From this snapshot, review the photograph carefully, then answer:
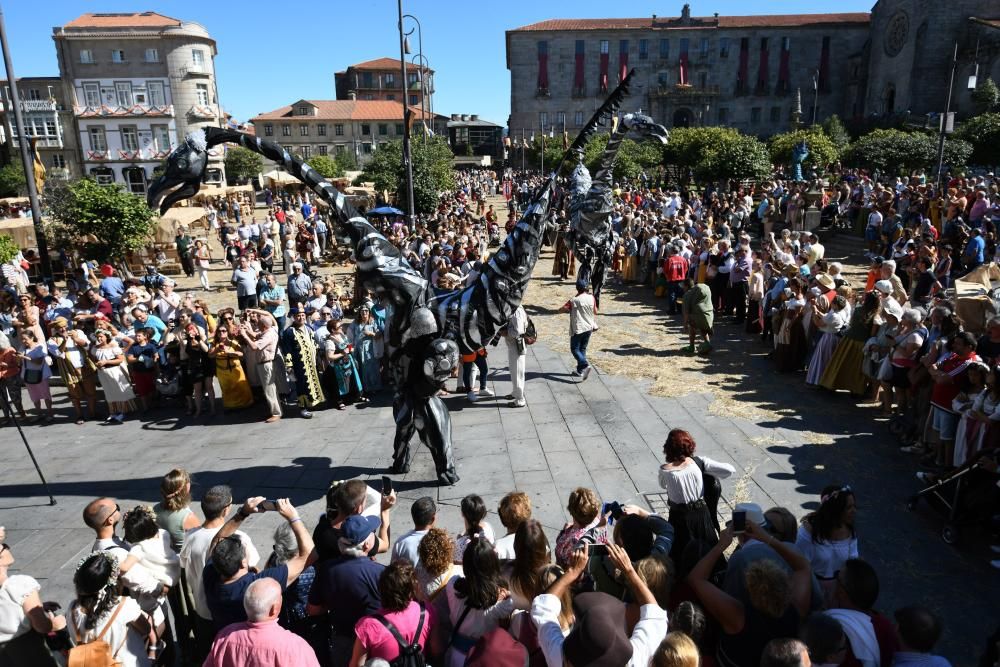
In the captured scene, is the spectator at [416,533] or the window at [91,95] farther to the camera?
the window at [91,95]

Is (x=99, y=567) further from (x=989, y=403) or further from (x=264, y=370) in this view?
(x=989, y=403)

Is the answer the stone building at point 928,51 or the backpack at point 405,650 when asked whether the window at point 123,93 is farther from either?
the backpack at point 405,650

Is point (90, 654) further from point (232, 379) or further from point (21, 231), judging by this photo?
point (21, 231)

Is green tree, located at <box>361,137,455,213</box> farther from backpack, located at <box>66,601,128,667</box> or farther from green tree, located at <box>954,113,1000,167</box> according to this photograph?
green tree, located at <box>954,113,1000,167</box>

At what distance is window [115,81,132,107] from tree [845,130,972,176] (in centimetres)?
5601

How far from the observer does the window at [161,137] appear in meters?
56.0

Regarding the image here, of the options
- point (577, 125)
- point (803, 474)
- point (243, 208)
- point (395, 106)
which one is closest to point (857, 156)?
point (803, 474)

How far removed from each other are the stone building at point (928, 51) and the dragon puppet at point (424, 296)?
1781 inches

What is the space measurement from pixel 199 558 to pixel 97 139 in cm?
6397

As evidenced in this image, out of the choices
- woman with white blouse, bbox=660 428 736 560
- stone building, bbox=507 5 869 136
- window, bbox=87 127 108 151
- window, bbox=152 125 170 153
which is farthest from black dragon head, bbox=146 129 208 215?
stone building, bbox=507 5 869 136

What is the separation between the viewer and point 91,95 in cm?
5538

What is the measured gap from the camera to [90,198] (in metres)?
16.0

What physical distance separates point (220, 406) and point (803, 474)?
7671 millimetres

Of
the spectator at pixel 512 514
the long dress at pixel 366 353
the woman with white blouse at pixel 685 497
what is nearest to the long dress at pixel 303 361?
the long dress at pixel 366 353
